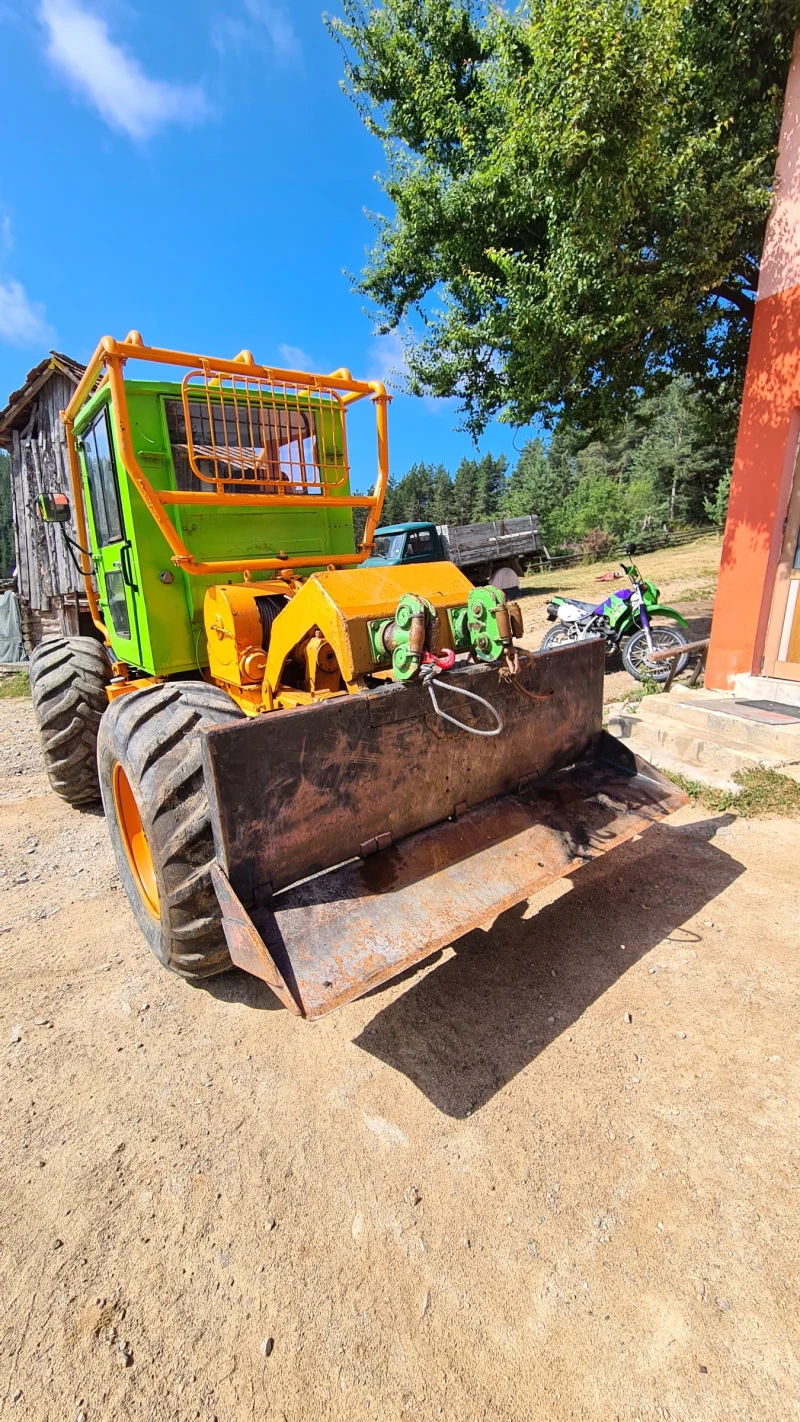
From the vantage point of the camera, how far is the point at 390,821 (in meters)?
2.69

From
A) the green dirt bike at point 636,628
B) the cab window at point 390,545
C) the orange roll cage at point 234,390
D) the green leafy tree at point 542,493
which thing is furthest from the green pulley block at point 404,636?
the green leafy tree at point 542,493

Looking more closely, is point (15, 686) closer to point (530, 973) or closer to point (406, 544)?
point (406, 544)

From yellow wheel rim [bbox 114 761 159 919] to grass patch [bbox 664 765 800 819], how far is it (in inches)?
136

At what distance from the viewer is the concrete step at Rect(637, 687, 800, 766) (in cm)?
508

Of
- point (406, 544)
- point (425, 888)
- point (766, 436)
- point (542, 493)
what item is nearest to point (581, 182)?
point (766, 436)

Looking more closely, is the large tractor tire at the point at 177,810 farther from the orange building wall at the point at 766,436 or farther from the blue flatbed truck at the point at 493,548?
the blue flatbed truck at the point at 493,548

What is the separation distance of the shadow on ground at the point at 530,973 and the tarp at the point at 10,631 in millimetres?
14065

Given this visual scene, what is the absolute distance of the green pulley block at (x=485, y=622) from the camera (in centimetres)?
279

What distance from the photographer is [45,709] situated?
462 centimetres

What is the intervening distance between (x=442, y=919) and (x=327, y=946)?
1.52ft

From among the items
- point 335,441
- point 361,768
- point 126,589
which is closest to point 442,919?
point 361,768

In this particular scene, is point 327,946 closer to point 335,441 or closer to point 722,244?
point 335,441

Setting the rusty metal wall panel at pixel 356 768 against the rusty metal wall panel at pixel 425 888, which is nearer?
the rusty metal wall panel at pixel 425 888

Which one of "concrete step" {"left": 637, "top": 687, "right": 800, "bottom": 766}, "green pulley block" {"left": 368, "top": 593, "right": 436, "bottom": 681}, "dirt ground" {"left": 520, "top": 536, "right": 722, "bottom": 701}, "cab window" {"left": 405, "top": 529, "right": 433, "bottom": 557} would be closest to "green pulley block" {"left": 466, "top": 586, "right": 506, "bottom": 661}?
"green pulley block" {"left": 368, "top": 593, "right": 436, "bottom": 681}
